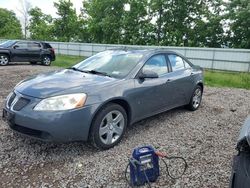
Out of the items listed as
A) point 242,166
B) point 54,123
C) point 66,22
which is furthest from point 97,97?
point 66,22

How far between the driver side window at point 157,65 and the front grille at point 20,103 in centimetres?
200

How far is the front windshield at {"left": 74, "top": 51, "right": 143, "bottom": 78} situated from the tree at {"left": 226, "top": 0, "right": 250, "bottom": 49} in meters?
21.2

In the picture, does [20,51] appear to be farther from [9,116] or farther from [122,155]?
[122,155]

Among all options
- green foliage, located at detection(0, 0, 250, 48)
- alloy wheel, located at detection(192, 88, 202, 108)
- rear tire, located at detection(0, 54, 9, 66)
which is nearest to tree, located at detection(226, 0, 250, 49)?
green foliage, located at detection(0, 0, 250, 48)

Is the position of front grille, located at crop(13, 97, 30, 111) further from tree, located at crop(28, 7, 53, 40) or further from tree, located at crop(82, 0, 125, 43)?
tree, located at crop(28, 7, 53, 40)

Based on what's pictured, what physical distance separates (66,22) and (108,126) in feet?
119

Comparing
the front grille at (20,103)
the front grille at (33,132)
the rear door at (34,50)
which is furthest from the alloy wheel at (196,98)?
the rear door at (34,50)

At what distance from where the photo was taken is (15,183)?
319 centimetres

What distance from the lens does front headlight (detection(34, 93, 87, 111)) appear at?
140 inches

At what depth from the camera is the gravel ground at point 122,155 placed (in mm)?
3266

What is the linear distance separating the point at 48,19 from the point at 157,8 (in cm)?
1990

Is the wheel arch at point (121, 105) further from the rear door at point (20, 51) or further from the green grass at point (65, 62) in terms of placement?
the rear door at point (20, 51)

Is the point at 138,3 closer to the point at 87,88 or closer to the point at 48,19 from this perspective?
the point at 48,19

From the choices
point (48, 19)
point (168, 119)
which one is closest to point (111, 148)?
point (168, 119)
